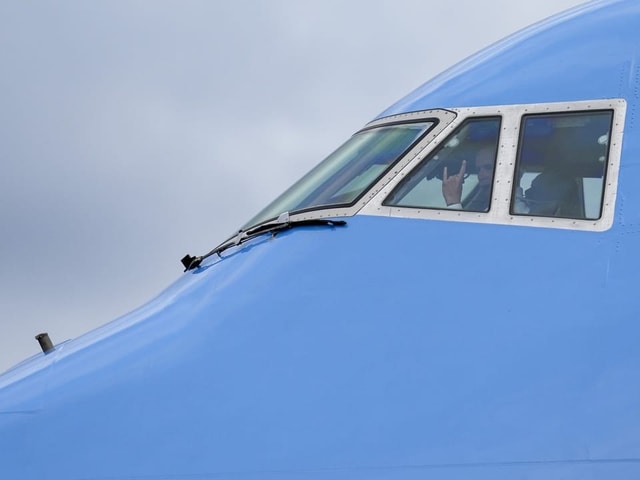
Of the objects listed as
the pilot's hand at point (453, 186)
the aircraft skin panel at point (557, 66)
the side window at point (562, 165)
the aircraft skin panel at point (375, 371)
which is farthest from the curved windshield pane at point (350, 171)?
the side window at point (562, 165)

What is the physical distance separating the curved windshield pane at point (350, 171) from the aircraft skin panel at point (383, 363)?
250 millimetres

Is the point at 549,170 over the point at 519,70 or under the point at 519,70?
under

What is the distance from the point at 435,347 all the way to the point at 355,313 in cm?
61

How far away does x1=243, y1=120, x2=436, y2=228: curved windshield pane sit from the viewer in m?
8.09

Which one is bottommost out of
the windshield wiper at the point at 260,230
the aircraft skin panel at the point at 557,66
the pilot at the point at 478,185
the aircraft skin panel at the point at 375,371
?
the aircraft skin panel at the point at 375,371

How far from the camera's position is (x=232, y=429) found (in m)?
6.91

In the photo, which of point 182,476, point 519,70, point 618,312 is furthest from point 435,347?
point 519,70

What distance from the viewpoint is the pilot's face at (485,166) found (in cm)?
768

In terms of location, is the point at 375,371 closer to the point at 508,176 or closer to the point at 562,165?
the point at 508,176

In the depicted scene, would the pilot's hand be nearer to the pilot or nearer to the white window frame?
the pilot

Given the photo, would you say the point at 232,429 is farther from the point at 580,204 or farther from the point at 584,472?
the point at 580,204

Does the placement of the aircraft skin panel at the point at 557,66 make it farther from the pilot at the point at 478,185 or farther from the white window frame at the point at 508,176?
the pilot at the point at 478,185

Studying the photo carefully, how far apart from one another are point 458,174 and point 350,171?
0.99 meters

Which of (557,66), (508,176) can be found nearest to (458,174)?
(508,176)
